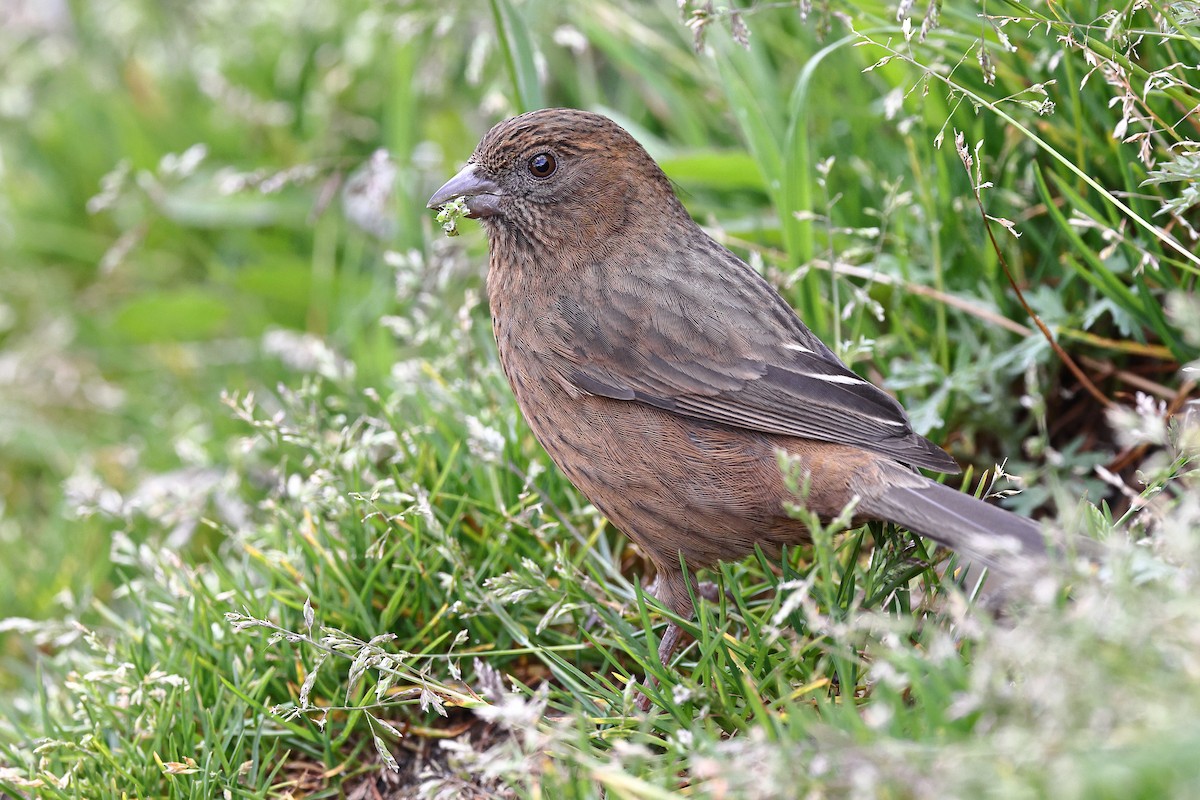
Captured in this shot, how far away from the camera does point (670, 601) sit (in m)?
3.13

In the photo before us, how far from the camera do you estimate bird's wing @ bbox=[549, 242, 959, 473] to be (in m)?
2.95

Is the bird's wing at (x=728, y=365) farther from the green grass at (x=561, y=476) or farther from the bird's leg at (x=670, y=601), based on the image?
the bird's leg at (x=670, y=601)

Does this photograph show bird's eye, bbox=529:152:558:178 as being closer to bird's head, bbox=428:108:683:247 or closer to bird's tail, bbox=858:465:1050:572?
bird's head, bbox=428:108:683:247

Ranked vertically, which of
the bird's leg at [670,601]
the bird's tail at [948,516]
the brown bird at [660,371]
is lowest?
the bird's leg at [670,601]

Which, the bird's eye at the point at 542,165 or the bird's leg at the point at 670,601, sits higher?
the bird's eye at the point at 542,165

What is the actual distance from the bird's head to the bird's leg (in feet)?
3.31

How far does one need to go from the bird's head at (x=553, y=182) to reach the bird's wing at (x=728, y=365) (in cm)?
25

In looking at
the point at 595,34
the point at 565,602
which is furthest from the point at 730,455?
the point at 595,34

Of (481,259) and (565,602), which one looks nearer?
(565,602)

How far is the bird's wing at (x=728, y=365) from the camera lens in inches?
116

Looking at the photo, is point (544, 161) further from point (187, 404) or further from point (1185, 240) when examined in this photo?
point (187, 404)

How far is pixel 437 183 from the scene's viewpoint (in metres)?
A: 5.50

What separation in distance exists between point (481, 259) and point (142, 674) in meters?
2.28

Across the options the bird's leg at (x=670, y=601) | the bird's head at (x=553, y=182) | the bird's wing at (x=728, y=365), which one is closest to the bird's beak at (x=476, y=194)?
the bird's head at (x=553, y=182)
